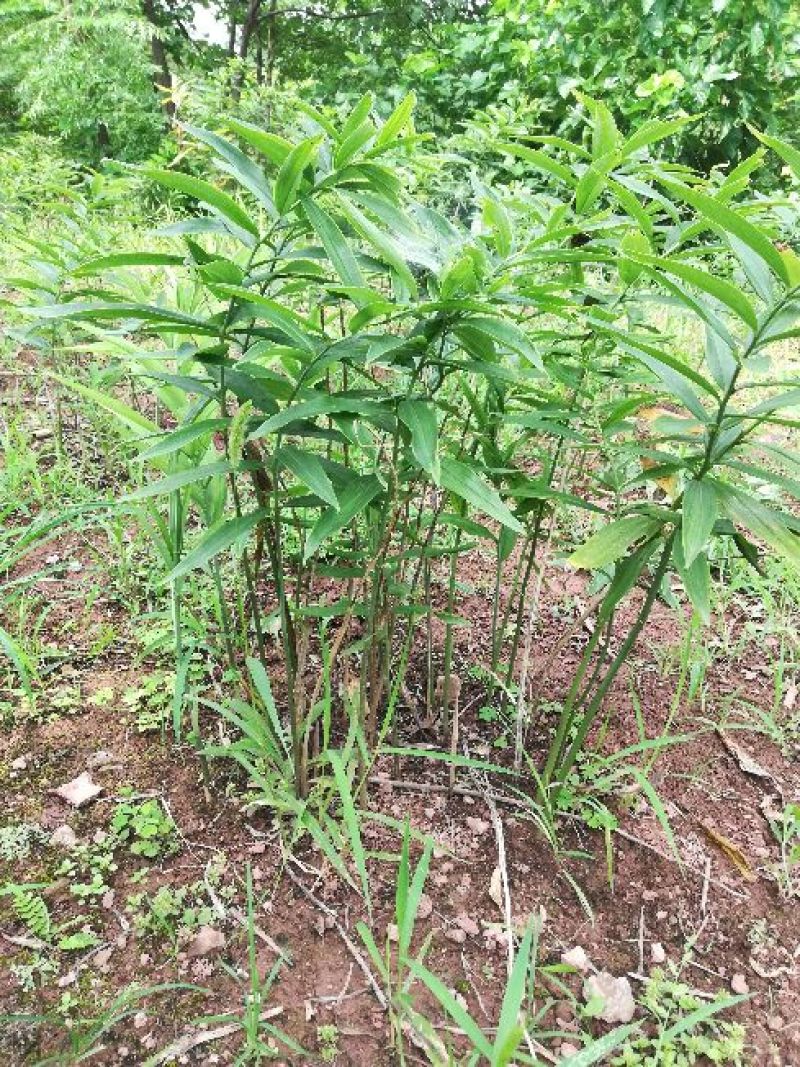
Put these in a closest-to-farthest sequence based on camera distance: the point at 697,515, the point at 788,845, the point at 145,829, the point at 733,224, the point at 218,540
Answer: the point at 733,224
the point at 697,515
the point at 218,540
the point at 145,829
the point at 788,845

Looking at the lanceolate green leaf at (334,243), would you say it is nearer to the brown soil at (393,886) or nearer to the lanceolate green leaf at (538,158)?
the lanceolate green leaf at (538,158)

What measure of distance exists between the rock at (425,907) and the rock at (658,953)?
14.3 inches

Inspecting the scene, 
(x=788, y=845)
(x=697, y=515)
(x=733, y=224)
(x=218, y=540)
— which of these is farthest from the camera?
(x=788, y=845)

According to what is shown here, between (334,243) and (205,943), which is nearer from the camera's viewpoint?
(334,243)

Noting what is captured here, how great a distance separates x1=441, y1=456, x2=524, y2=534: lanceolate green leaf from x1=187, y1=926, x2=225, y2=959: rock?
783 millimetres

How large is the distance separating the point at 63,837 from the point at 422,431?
3.10 ft

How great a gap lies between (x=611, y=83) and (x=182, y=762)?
17.0 ft

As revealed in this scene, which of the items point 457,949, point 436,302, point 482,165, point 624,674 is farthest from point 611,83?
point 457,949

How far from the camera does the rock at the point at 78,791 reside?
1364 millimetres

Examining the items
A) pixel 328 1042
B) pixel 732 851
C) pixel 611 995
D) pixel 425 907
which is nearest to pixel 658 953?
pixel 611 995

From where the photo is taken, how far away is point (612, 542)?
111cm

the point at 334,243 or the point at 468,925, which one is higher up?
the point at 334,243

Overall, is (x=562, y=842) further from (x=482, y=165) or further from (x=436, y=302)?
(x=482, y=165)

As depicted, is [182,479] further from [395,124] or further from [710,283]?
[710,283]
